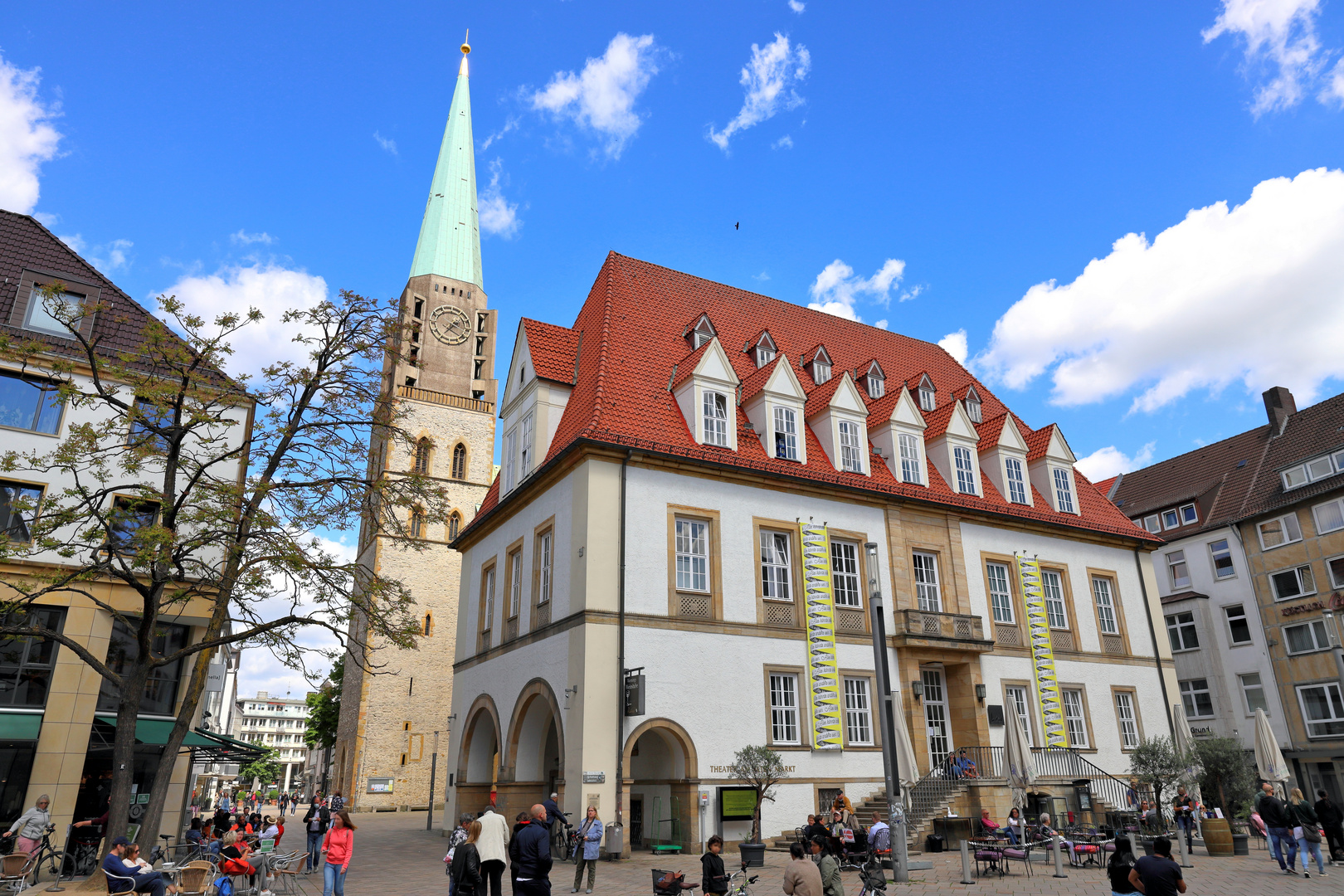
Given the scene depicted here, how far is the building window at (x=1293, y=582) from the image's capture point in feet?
124

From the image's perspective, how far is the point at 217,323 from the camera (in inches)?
730

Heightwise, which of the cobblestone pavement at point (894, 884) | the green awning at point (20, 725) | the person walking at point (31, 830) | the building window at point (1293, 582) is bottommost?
the cobblestone pavement at point (894, 884)

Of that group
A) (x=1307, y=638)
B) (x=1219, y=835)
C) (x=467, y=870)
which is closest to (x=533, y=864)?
(x=467, y=870)

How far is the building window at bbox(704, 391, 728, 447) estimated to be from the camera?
25609 millimetres

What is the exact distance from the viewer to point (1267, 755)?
23172 millimetres

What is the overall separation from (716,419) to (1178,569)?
99.5 feet

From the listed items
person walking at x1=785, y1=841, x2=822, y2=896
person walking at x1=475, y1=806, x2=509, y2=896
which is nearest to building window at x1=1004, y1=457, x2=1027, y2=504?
person walking at x1=785, y1=841, x2=822, y2=896

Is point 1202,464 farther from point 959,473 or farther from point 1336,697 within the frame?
point 959,473

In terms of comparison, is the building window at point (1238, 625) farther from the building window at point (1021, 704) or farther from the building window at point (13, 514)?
the building window at point (13, 514)

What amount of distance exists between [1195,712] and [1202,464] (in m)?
13.1

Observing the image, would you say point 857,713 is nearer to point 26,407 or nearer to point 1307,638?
point 26,407

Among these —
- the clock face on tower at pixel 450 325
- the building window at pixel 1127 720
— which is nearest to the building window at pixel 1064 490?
the building window at pixel 1127 720

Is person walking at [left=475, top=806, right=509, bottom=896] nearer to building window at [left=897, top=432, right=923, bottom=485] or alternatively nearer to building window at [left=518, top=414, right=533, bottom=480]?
building window at [left=518, top=414, right=533, bottom=480]

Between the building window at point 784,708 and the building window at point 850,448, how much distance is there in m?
7.06
